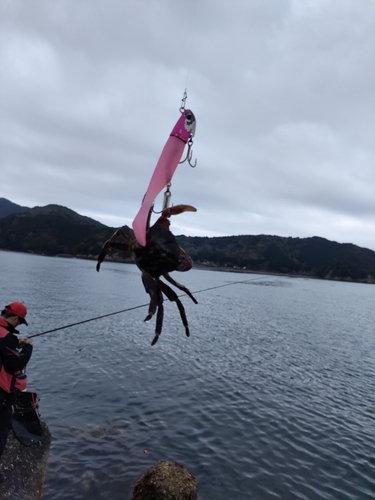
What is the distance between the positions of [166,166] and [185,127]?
0.48 meters

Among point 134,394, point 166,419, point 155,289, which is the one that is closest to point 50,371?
point 134,394

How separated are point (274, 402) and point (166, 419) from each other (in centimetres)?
631

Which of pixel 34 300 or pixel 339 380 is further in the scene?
pixel 34 300

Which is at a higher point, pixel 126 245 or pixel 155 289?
pixel 126 245

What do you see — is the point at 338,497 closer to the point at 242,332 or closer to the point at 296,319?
the point at 242,332

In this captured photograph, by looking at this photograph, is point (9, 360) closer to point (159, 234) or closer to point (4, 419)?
point (4, 419)

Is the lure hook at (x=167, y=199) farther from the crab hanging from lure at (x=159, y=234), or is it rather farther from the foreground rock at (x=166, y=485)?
the foreground rock at (x=166, y=485)

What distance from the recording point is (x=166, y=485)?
336 inches

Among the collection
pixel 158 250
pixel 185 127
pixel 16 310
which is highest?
pixel 185 127

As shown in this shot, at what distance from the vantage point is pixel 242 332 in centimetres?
3741

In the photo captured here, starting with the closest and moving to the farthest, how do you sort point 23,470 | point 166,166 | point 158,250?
point 166,166 < point 158,250 < point 23,470

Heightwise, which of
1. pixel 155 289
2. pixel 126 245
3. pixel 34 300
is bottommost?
pixel 34 300

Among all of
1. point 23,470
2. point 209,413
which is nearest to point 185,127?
point 23,470

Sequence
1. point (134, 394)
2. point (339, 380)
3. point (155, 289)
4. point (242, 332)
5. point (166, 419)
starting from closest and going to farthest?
point (155, 289), point (166, 419), point (134, 394), point (339, 380), point (242, 332)
